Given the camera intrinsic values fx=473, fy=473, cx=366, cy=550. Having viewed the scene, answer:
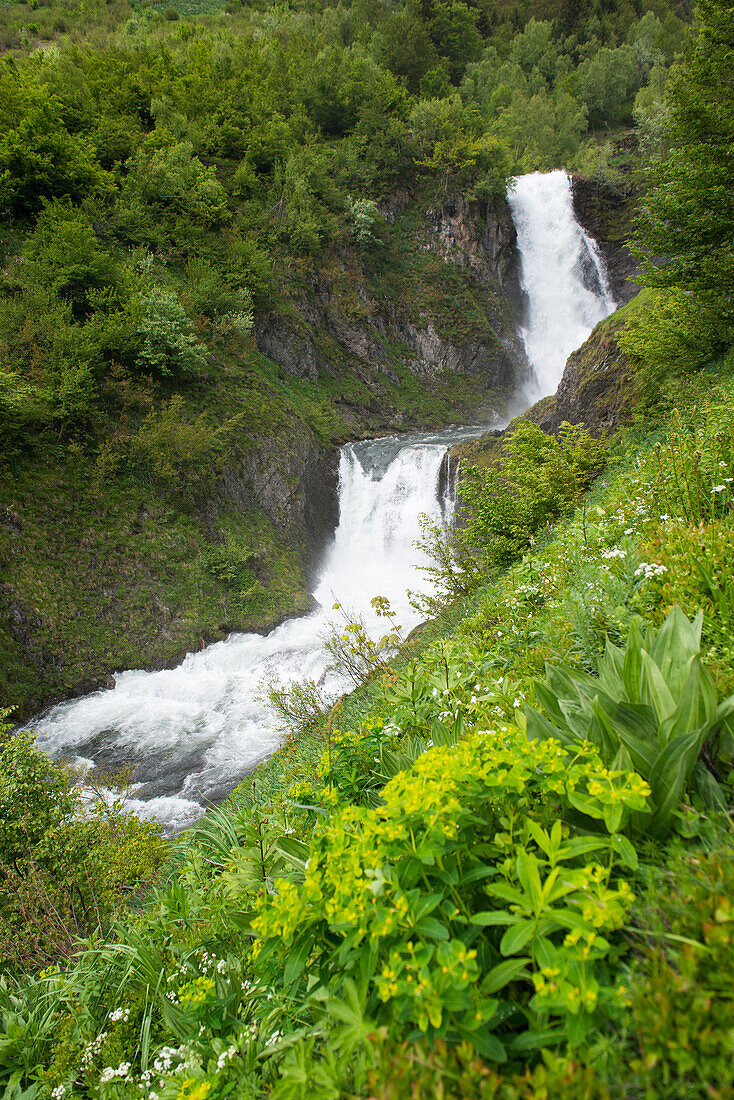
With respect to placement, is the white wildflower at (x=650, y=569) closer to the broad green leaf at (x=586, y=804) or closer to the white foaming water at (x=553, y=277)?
the broad green leaf at (x=586, y=804)

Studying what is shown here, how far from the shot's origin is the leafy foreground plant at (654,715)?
1.28 metres

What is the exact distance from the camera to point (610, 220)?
29719mm

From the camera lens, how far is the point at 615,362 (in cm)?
1176

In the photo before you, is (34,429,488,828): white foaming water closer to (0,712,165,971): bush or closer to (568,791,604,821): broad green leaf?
(0,712,165,971): bush

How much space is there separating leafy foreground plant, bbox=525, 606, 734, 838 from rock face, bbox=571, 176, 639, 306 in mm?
34617

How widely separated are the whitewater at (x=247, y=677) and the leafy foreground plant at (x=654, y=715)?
16.4ft

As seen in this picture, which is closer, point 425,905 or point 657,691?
point 425,905

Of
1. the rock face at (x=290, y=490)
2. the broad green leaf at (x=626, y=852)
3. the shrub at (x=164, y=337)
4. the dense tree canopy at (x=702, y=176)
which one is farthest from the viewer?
the rock face at (x=290, y=490)

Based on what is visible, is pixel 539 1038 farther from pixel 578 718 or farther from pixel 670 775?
pixel 578 718

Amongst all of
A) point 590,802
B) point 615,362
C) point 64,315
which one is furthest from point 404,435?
point 590,802

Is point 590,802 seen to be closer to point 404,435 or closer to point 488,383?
point 404,435

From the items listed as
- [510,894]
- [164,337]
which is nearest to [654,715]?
[510,894]

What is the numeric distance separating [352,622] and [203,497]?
1099 centimetres

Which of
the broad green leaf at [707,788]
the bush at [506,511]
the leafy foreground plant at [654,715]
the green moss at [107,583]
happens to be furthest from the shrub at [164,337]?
the broad green leaf at [707,788]
